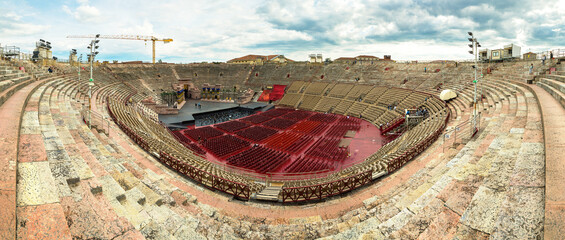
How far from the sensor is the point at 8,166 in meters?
5.19

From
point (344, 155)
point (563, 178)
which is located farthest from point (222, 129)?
point (563, 178)

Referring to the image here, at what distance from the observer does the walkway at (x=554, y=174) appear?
3929mm

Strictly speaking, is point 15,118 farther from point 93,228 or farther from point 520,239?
point 520,239

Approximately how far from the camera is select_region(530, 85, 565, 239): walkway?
3929 mm

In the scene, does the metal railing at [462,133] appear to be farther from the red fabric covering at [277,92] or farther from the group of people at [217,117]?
the red fabric covering at [277,92]

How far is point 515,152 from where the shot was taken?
25.9ft

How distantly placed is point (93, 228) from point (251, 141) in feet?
73.7

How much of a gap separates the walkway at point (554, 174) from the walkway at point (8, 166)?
7977 millimetres

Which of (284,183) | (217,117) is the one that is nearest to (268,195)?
(284,183)

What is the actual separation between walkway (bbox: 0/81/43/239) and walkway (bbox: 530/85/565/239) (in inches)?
314

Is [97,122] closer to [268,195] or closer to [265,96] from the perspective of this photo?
[268,195]

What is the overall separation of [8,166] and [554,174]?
38.3 feet

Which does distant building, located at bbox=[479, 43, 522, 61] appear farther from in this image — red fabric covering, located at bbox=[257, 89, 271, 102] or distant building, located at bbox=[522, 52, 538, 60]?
red fabric covering, located at bbox=[257, 89, 271, 102]

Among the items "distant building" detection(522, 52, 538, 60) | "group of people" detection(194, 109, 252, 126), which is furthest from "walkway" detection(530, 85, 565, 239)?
"group of people" detection(194, 109, 252, 126)
